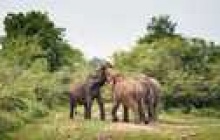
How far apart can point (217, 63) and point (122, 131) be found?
893 inches

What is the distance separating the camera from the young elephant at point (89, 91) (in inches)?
659

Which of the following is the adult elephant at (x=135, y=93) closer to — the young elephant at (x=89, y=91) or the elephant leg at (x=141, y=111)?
the elephant leg at (x=141, y=111)

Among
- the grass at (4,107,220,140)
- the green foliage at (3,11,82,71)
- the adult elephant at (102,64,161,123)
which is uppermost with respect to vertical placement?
the green foliage at (3,11,82,71)

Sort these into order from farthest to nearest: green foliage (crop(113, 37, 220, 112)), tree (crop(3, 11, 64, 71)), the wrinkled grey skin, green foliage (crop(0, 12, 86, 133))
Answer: tree (crop(3, 11, 64, 71)) < green foliage (crop(113, 37, 220, 112)) < green foliage (crop(0, 12, 86, 133)) < the wrinkled grey skin

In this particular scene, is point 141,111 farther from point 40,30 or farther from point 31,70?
point 40,30

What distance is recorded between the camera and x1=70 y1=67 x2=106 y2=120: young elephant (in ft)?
54.9

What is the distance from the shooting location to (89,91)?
55.7 ft

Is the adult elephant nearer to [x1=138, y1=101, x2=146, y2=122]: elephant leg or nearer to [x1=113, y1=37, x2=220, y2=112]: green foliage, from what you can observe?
[x1=138, y1=101, x2=146, y2=122]: elephant leg

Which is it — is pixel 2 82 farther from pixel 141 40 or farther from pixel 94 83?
pixel 141 40

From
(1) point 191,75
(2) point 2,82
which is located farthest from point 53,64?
(2) point 2,82

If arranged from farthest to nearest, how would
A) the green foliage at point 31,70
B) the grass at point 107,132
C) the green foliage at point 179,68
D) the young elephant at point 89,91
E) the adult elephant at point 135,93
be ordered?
the green foliage at point 179,68
the green foliage at point 31,70
the young elephant at point 89,91
the adult elephant at point 135,93
the grass at point 107,132

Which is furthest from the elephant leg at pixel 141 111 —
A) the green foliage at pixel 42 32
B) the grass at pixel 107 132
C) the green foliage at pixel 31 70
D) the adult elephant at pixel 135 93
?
the green foliage at pixel 42 32

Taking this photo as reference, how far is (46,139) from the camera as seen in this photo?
14.4 m

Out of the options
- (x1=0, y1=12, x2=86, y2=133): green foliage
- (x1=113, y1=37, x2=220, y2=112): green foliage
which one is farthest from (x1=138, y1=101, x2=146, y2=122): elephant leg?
(x1=113, y1=37, x2=220, y2=112): green foliage
